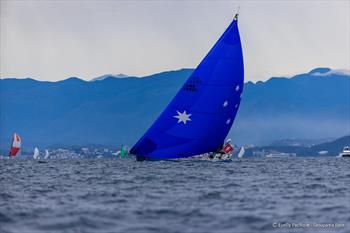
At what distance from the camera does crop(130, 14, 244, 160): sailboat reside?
62.3m

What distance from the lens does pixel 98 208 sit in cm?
2486

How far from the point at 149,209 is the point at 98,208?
75.4 inches

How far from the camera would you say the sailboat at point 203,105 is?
6234 centimetres

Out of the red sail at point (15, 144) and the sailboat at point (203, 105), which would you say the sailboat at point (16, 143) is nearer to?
the red sail at point (15, 144)

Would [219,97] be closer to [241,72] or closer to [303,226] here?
[241,72]

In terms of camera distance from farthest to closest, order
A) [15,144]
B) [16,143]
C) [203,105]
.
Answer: [15,144], [16,143], [203,105]

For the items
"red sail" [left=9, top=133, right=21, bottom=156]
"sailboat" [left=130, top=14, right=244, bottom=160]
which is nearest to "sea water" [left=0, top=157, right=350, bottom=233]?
"sailboat" [left=130, top=14, right=244, bottom=160]

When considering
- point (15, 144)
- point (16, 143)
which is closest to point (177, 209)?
point (16, 143)

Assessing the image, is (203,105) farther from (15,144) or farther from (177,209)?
(15,144)

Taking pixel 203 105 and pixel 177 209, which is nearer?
pixel 177 209

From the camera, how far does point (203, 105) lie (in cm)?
6231

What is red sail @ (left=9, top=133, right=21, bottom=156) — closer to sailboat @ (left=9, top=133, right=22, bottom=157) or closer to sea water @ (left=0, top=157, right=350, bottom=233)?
sailboat @ (left=9, top=133, right=22, bottom=157)

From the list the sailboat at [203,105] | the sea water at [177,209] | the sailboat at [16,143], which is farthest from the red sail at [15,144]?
the sea water at [177,209]

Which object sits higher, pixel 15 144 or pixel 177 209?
pixel 15 144
